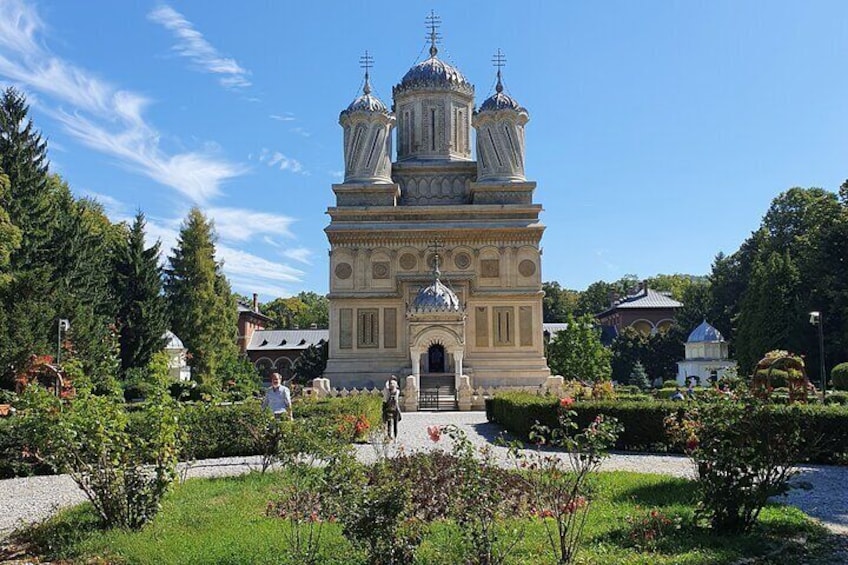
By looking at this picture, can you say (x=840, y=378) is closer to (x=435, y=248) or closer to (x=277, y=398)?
(x=435, y=248)

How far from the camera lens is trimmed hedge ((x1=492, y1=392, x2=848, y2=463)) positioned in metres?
13.5

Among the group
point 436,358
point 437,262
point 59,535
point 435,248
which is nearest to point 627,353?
point 436,358

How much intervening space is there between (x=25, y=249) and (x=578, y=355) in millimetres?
30135

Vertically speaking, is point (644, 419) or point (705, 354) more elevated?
point (705, 354)

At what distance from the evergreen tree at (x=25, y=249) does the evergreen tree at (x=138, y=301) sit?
7376mm

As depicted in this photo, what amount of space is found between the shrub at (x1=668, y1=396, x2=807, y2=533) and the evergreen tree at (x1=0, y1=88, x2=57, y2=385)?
2322cm

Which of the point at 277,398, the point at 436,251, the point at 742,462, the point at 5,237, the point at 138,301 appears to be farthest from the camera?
the point at 436,251

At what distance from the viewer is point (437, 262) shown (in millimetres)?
37156

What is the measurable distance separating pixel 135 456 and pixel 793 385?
50.6ft

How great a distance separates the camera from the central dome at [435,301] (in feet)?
112

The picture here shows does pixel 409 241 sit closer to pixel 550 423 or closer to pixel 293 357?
pixel 550 423

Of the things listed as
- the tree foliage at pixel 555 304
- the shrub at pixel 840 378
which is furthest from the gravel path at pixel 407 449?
the tree foliage at pixel 555 304

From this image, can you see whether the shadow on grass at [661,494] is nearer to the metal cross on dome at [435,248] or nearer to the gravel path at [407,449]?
the gravel path at [407,449]

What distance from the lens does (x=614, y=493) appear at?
9844 millimetres
